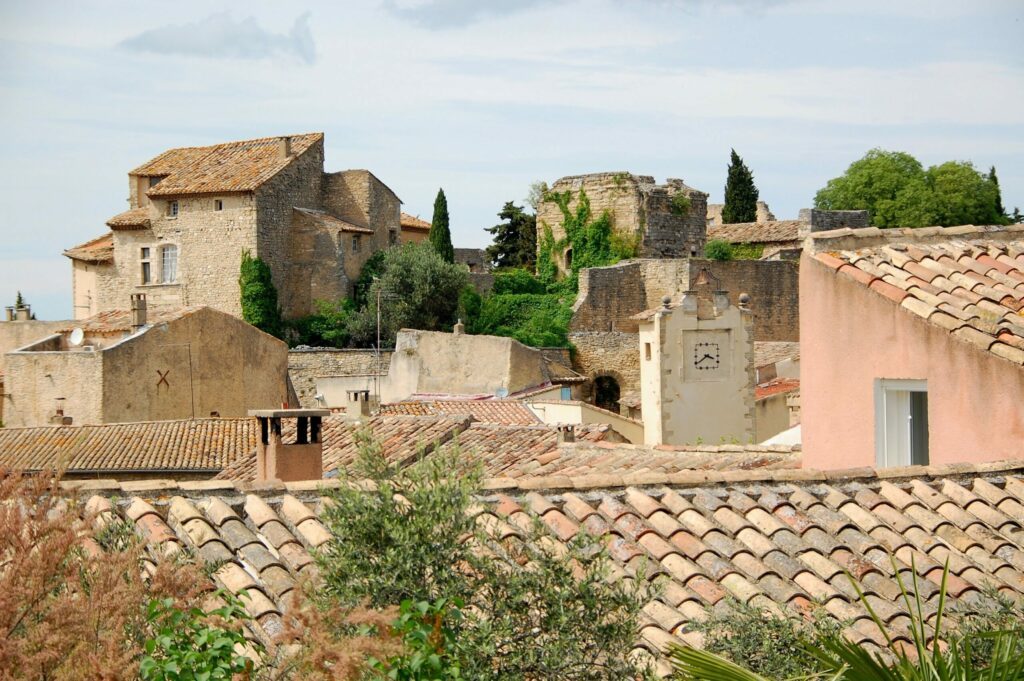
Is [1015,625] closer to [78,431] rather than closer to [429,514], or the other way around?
[429,514]

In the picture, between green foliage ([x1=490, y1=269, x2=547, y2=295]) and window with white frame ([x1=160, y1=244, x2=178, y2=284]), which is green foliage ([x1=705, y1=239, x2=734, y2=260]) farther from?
window with white frame ([x1=160, y1=244, x2=178, y2=284])

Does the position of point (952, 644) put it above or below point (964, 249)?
below

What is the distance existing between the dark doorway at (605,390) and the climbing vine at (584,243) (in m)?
5.44

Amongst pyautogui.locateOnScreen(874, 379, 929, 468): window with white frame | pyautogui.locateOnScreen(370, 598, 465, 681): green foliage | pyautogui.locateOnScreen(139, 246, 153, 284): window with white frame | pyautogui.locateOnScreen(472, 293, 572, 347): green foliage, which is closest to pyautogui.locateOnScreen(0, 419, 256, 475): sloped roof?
pyautogui.locateOnScreen(472, 293, 572, 347): green foliage

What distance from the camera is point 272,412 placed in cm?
1609

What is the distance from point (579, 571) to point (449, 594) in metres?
1.11

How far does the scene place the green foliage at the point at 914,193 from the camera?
6681cm

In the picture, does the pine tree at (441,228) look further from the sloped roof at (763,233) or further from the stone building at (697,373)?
the stone building at (697,373)

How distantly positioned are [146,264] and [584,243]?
580 inches

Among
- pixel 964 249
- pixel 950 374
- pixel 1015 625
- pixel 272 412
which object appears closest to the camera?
pixel 1015 625

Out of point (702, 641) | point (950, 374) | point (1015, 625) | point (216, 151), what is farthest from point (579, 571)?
point (216, 151)

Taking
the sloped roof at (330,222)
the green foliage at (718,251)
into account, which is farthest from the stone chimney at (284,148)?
the green foliage at (718,251)

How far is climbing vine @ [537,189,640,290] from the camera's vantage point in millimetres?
48406

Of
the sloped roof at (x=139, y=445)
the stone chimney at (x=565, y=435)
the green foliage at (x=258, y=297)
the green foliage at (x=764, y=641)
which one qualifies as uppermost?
the green foliage at (x=258, y=297)
